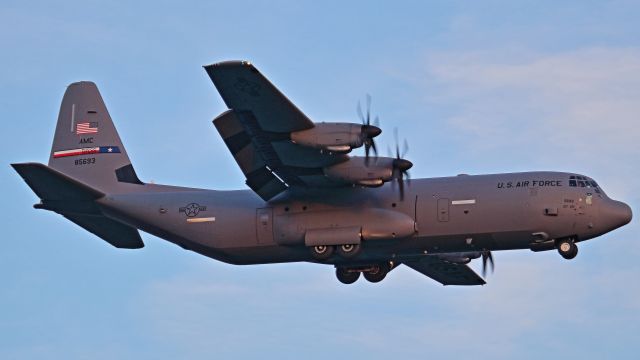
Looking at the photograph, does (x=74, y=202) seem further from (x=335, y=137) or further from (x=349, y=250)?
(x=335, y=137)

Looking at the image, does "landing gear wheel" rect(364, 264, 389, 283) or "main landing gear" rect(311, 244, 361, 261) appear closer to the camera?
"main landing gear" rect(311, 244, 361, 261)

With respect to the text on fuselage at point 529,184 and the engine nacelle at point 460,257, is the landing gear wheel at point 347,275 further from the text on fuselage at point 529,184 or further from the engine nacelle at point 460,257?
the text on fuselage at point 529,184

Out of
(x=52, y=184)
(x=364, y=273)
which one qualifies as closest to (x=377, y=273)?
(x=364, y=273)

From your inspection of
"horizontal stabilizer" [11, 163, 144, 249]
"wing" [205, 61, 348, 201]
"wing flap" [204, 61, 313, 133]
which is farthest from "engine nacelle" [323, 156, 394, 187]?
"horizontal stabilizer" [11, 163, 144, 249]

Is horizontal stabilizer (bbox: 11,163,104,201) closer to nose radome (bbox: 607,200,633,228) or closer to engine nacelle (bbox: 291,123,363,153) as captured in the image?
engine nacelle (bbox: 291,123,363,153)

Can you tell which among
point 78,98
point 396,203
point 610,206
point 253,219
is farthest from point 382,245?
point 78,98

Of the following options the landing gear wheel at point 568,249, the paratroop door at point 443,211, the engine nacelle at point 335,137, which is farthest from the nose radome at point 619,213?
the engine nacelle at point 335,137

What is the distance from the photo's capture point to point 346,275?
4138 cm

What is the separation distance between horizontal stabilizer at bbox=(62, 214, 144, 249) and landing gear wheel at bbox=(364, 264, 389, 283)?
737 cm

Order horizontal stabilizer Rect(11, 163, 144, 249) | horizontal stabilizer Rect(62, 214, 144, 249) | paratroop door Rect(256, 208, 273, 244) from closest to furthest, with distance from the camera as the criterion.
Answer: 1. horizontal stabilizer Rect(11, 163, 144, 249)
2. paratroop door Rect(256, 208, 273, 244)
3. horizontal stabilizer Rect(62, 214, 144, 249)

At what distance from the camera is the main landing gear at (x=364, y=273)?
135 ft

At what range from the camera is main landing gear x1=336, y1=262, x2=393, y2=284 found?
41.2 meters

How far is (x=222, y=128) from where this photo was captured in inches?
1447

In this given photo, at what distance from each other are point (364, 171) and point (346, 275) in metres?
6.22
